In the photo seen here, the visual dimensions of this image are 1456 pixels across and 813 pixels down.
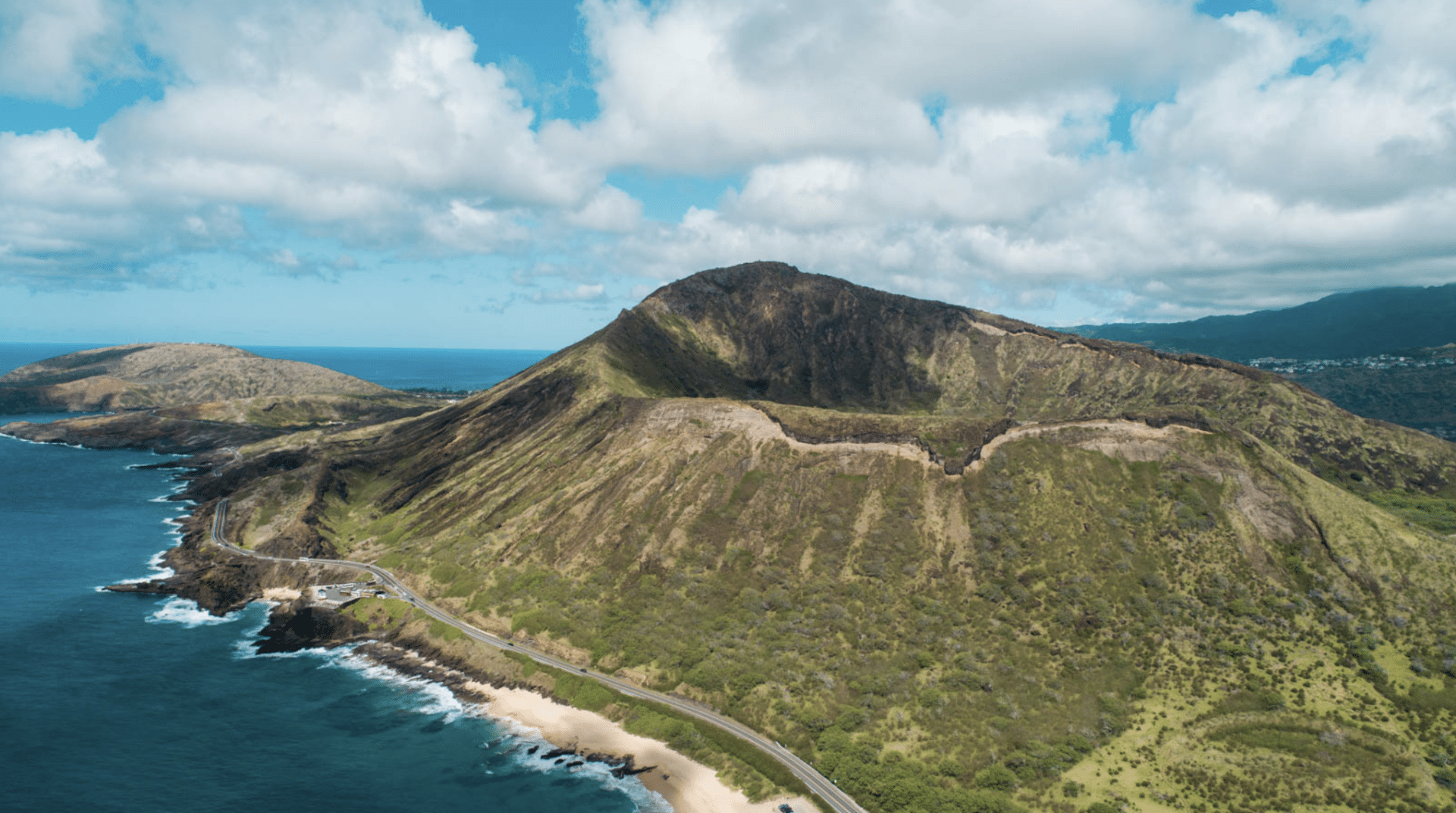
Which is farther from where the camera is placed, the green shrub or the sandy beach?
the sandy beach

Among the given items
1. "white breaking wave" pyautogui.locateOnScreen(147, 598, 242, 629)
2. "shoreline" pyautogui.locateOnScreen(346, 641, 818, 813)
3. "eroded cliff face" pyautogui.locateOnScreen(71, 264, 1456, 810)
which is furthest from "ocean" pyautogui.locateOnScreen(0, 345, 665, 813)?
→ "eroded cliff face" pyautogui.locateOnScreen(71, 264, 1456, 810)

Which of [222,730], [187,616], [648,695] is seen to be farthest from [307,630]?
[648,695]

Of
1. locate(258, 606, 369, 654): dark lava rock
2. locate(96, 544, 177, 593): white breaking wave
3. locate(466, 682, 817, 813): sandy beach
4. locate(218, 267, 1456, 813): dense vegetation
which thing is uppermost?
locate(218, 267, 1456, 813): dense vegetation

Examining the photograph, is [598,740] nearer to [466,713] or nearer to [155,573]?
[466,713]

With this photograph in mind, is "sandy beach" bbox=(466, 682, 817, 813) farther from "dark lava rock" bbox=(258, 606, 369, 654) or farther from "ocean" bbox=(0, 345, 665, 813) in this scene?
"dark lava rock" bbox=(258, 606, 369, 654)

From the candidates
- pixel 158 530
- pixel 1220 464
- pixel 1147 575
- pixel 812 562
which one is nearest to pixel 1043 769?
pixel 1147 575

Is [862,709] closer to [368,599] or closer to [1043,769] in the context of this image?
[1043,769]
